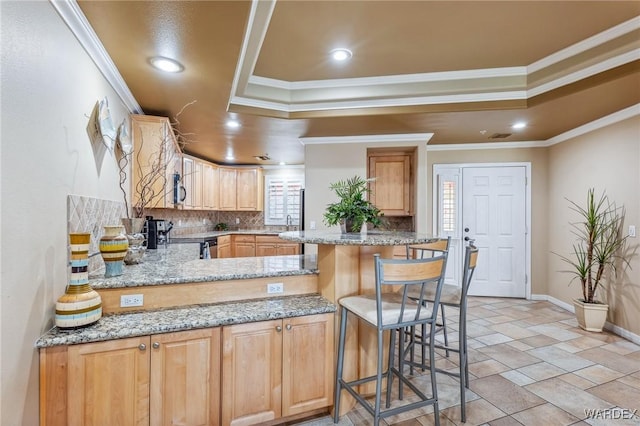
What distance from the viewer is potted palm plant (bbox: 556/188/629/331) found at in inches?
135

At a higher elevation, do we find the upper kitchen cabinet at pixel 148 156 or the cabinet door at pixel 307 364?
the upper kitchen cabinet at pixel 148 156

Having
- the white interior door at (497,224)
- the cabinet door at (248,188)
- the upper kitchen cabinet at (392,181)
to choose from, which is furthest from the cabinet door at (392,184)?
the cabinet door at (248,188)

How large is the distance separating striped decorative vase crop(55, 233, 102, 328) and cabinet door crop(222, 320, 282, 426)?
682mm

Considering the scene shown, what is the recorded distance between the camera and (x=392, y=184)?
4.56m

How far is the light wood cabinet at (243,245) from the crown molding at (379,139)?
2574 mm

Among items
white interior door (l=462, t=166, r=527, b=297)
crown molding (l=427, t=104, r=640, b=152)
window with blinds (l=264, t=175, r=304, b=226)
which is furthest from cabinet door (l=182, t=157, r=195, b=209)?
white interior door (l=462, t=166, r=527, b=297)

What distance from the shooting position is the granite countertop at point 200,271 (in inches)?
74.9

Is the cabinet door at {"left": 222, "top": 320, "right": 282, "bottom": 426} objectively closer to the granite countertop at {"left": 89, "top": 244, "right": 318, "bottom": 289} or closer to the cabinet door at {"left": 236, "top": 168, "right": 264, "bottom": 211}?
the granite countertop at {"left": 89, "top": 244, "right": 318, "bottom": 289}

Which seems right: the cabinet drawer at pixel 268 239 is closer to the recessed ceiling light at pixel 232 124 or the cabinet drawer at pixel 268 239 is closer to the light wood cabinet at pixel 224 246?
the light wood cabinet at pixel 224 246

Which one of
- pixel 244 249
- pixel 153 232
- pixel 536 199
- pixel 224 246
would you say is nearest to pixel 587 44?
pixel 536 199

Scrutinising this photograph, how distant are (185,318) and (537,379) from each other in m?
2.71

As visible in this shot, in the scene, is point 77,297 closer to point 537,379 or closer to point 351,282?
point 351,282

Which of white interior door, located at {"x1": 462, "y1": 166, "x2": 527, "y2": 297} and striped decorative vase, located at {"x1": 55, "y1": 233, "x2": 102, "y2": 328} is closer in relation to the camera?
striped decorative vase, located at {"x1": 55, "y1": 233, "x2": 102, "y2": 328}

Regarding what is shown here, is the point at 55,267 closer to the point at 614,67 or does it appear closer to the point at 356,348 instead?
the point at 356,348
